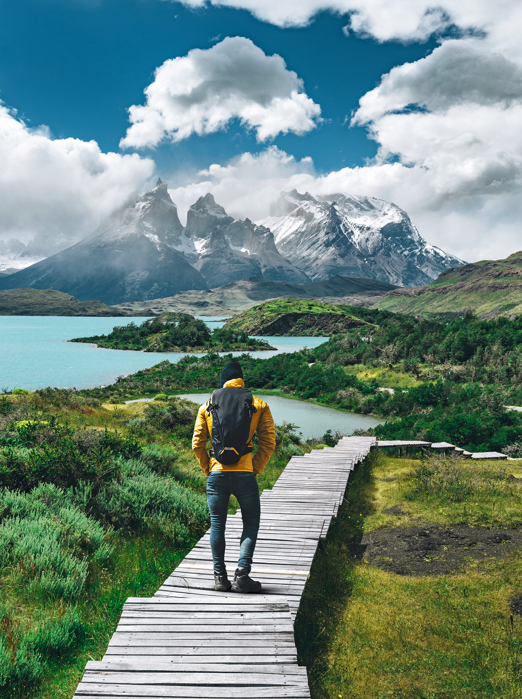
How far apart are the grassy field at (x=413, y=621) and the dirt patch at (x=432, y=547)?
0.08 metres

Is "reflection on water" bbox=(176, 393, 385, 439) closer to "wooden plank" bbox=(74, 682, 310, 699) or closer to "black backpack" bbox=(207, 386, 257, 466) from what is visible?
"black backpack" bbox=(207, 386, 257, 466)

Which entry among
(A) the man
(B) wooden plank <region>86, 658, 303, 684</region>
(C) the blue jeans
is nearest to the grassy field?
(B) wooden plank <region>86, 658, 303, 684</region>

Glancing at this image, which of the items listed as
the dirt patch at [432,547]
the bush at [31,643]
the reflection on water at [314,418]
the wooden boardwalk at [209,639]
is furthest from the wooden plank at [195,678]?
the reflection on water at [314,418]

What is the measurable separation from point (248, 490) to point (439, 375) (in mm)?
31403

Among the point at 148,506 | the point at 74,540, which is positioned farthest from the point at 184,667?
the point at 148,506

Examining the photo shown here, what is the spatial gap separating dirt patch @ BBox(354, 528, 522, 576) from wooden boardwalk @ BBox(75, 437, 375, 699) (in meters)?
1.69

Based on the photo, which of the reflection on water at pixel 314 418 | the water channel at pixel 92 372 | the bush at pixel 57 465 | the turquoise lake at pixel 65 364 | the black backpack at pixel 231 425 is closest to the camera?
the black backpack at pixel 231 425

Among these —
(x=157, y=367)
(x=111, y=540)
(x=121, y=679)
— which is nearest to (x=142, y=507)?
(x=111, y=540)

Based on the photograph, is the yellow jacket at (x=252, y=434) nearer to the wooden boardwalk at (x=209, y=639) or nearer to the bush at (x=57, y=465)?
the wooden boardwalk at (x=209, y=639)

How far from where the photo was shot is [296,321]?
118 m

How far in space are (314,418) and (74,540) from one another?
2461 cm

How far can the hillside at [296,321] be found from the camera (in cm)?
11300

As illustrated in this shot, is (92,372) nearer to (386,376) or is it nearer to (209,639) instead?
(386,376)

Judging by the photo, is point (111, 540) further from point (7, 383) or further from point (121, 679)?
point (7, 383)
